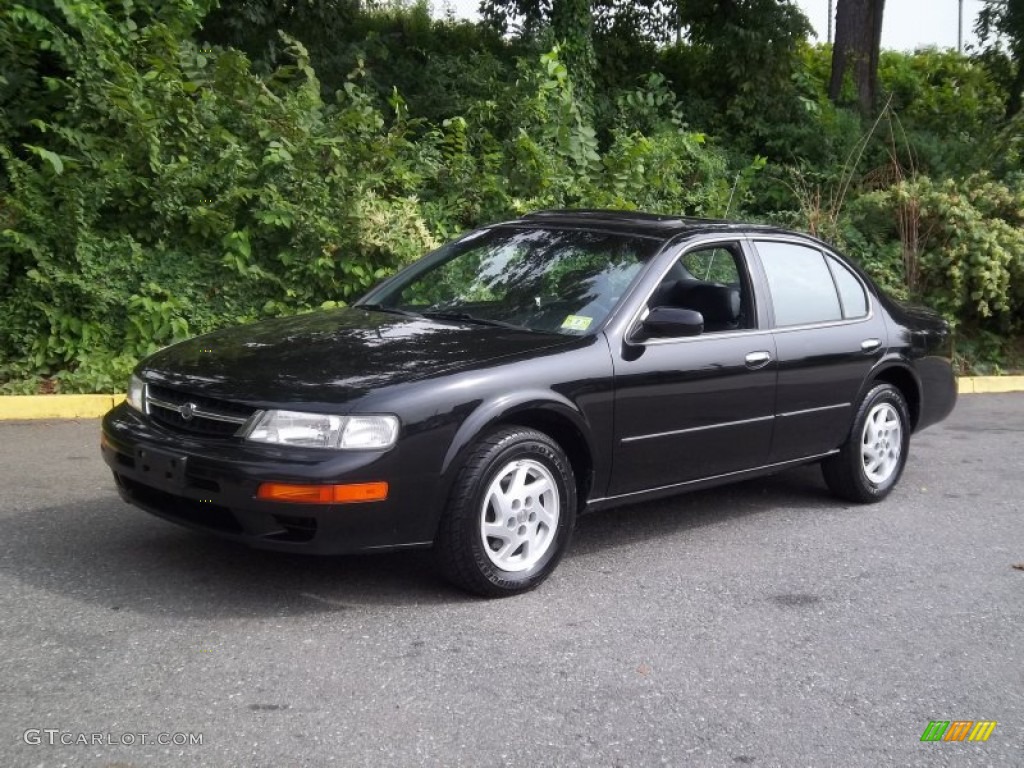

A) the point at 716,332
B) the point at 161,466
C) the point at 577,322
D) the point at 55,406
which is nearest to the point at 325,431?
the point at 161,466

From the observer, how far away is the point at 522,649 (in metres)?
4.18

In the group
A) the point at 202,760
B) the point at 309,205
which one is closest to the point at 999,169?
the point at 309,205

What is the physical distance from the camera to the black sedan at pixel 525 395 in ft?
14.0

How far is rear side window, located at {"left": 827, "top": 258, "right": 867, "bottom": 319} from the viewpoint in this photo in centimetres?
653

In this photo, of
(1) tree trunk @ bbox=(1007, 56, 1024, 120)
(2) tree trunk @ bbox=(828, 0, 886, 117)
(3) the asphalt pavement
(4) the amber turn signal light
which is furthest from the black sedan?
(1) tree trunk @ bbox=(1007, 56, 1024, 120)

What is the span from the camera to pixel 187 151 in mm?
9930

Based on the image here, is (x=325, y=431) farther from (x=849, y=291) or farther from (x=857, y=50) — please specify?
(x=857, y=50)

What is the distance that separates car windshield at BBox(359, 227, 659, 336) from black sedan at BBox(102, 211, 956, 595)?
12 millimetres

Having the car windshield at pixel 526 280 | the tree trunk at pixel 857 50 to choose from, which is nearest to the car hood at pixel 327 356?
the car windshield at pixel 526 280

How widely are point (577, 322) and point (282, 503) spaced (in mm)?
1656

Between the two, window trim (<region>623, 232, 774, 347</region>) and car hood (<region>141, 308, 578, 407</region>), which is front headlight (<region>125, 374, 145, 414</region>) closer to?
car hood (<region>141, 308, 578, 407</region>)

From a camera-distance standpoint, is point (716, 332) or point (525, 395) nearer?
point (525, 395)

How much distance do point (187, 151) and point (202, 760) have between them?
7581 mm

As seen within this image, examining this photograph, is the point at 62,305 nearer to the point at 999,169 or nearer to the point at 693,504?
the point at 693,504
